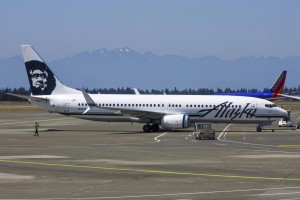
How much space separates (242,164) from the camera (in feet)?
117

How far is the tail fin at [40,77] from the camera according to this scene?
2869 inches

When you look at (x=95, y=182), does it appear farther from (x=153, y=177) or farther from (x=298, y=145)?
(x=298, y=145)

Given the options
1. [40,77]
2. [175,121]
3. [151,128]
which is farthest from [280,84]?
[40,77]

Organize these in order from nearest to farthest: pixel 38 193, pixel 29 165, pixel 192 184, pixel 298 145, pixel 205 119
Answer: pixel 38 193, pixel 192 184, pixel 29 165, pixel 298 145, pixel 205 119

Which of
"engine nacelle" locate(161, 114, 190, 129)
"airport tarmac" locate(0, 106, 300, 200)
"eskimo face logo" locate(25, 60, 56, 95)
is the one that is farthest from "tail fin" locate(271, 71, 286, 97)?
"airport tarmac" locate(0, 106, 300, 200)

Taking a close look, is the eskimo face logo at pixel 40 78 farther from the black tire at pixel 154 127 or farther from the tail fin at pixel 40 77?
the black tire at pixel 154 127

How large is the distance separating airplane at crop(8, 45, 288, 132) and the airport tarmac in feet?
43.8

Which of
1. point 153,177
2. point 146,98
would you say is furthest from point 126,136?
point 153,177

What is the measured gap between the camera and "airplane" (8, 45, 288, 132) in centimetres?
6862

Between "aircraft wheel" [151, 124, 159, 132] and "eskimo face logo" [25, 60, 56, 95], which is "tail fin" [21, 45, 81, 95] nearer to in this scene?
"eskimo face logo" [25, 60, 56, 95]

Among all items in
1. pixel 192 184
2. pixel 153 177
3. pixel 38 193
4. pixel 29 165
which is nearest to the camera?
pixel 38 193

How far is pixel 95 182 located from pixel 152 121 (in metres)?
42.9

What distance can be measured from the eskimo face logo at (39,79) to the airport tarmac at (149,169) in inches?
731

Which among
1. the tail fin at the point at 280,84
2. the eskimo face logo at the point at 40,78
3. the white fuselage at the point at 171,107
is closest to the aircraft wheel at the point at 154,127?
the white fuselage at the point at 171,107
